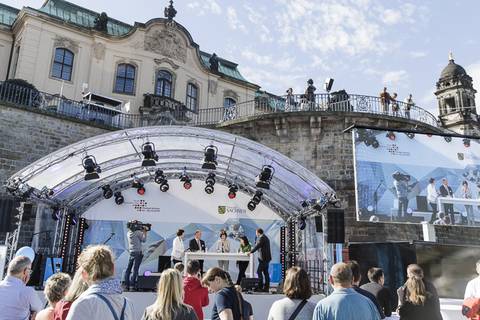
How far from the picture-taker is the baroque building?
2269 centimetres

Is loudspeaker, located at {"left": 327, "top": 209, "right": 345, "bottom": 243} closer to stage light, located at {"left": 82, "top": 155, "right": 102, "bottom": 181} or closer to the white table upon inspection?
the white table

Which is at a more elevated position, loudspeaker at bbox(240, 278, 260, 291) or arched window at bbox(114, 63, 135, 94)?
arched window at bbox(114, 63, 135, 94)

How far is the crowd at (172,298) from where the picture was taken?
2.77 metres

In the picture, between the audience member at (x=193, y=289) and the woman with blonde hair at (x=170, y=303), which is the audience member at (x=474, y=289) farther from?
the woman with blonde hair at (x=170, y=303)

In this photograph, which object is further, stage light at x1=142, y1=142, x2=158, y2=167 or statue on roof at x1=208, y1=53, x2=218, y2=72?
statue on roof at x1=208, y1=53, x2=218, y2=72

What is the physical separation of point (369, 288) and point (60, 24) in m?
24.3

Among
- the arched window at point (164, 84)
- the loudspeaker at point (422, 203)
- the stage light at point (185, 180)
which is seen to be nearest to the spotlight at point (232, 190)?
the stage light at point (185, 180)

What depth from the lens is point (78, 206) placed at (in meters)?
15.6

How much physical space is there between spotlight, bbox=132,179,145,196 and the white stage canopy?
389mm

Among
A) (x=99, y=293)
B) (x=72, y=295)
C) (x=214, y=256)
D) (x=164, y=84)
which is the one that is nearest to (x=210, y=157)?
(x=214, y=256)

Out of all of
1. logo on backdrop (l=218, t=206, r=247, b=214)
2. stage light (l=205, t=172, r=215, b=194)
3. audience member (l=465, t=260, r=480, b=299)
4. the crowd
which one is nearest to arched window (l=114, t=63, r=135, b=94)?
stage light (l=205, t=172, r=215, b=194)

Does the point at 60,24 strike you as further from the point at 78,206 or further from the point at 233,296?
the point at 233,296

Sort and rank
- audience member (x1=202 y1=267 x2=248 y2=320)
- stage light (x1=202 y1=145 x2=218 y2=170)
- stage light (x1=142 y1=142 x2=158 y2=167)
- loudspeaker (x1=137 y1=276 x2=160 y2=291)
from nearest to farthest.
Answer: audience member (x1=202 y1=267 x2=248 y2=320) → loudspeaker (x1=137 y1=276 x2=160 y2=291) → stage light (x1=142 y1=142 x2=158 y2=167) → stage light (x1=202 y1=145 x2=218 y2=170)

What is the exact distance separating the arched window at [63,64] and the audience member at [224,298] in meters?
22.3
